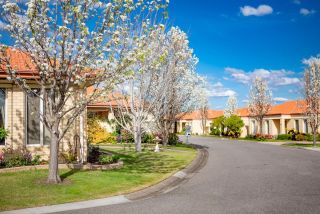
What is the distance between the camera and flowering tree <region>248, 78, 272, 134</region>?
4653 centimetres

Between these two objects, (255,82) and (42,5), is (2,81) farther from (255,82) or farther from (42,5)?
(255,82)

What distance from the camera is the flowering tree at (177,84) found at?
24.9 meters

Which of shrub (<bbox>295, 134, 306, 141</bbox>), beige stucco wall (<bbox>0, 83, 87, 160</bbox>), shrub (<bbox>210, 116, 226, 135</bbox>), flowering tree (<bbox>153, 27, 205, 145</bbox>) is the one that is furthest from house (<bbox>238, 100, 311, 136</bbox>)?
beige stucco wall (<bbox>0, 83, 87, 160</bbox>)

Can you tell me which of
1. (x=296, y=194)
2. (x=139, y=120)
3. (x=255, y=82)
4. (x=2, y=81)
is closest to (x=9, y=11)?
(x=2, y=81)

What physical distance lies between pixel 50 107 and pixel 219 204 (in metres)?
5.73

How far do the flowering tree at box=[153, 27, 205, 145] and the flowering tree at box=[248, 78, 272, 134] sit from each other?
1726 centimetres

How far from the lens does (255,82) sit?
49.8 metres

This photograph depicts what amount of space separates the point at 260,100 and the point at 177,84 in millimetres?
22927

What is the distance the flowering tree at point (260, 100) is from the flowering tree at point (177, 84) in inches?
679

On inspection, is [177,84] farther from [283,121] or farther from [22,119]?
[283,121]

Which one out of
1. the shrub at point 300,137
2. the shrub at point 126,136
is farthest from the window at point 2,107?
the shrub at point 300,137

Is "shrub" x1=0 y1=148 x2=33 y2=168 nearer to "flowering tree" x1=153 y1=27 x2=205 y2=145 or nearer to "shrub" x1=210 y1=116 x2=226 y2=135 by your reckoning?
"flowering tree" x1=153 y1=27 x2=205 y2=145

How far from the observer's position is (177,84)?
90.9 ft

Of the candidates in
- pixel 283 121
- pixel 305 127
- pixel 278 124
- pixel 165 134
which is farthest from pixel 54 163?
pixel 278 124
